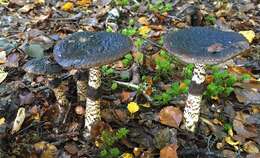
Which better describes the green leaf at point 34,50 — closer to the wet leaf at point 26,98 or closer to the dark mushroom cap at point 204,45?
the wet leaf at point 26,98

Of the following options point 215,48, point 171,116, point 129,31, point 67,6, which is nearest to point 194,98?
point 171,116

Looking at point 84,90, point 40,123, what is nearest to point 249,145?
point 84,90

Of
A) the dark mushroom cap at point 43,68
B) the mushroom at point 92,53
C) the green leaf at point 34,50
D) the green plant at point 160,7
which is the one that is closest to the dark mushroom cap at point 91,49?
the mushroom at point 92,53

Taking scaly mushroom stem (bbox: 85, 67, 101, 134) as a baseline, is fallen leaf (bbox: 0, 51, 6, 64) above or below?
below

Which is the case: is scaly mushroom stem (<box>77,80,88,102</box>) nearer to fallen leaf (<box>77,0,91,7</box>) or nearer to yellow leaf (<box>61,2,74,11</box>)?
yellow leaf (<box>61,2,74,11</box>)

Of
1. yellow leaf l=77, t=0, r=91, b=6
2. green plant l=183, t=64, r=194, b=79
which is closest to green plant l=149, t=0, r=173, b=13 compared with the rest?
yellow leaf l=77, t=0, r=91, b=6

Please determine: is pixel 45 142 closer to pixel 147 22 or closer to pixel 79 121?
pixel 79 121
